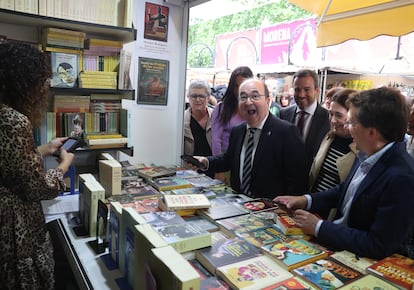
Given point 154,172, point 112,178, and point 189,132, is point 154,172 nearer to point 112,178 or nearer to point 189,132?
point 112,178

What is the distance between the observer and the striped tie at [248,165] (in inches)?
89.0

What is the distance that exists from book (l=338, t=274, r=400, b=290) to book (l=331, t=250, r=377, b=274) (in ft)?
0.18

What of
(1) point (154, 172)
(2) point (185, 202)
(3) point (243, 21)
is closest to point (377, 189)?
(2) point (185, 202)

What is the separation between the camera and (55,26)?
2541 millimetres

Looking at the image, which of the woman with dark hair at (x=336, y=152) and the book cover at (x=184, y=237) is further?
the woman with dark hair at (x=336, y=152)

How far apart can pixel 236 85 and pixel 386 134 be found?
1.80 meters

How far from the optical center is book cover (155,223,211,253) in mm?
1263

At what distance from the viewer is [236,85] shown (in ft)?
9.96

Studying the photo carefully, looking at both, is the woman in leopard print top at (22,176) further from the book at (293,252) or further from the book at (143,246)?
the book at (293,252)

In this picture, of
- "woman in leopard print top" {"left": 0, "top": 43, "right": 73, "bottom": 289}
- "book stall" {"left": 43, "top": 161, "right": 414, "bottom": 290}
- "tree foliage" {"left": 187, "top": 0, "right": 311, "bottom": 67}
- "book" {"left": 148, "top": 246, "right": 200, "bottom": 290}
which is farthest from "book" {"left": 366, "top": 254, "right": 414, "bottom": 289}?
"tree foliage" {"left": 187, "top": 0, "right": 311, "bottom": 67}

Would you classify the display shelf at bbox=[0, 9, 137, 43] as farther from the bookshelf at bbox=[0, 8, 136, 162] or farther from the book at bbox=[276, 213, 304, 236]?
the book at bbox=[276, 213, 304, 236]

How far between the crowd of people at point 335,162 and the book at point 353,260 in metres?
0.03

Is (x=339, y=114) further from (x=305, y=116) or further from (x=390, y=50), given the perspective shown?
(x=390, y=50)

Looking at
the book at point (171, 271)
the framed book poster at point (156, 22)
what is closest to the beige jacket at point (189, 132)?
the framed book poster at point (156, 22)
